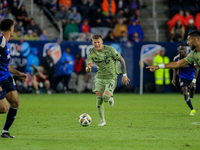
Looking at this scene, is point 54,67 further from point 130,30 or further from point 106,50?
point 106,50

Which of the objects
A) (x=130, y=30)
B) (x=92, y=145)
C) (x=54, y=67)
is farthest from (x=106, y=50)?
(x=130, y=30)

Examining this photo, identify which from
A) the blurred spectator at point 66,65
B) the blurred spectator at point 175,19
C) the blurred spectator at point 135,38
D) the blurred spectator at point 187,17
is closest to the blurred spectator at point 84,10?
the blurred spectator at point 135,38

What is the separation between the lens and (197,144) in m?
7.09

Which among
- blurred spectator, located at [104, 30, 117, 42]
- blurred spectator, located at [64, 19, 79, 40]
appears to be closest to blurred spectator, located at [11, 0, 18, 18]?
blurred spectator, located at [64, 19, 79, 40]

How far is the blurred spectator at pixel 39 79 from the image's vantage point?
21934 millimetres

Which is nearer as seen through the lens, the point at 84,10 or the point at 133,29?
the point at 133,29

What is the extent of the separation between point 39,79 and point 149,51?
6.44 metres

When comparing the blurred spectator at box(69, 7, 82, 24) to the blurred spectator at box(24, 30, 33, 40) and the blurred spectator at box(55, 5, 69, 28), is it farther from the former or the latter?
the blurred spectator at box(24, 30, 33, 40)

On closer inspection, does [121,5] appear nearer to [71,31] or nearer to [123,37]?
[123,37]

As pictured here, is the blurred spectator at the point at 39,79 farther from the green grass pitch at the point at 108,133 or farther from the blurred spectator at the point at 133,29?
the green grass pitch at the point at 108,133

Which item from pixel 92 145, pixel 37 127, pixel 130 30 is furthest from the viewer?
pixel 130 30

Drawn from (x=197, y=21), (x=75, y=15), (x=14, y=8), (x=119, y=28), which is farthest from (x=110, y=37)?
(x=14, y=8)

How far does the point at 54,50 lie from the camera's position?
74.1 feet

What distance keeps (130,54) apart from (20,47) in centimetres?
627
